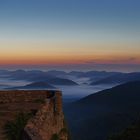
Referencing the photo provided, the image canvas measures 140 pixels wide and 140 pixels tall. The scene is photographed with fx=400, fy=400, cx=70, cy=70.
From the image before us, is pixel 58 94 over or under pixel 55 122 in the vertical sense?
over

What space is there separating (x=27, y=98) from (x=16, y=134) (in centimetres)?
987

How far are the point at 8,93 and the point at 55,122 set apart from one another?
15.9 ft

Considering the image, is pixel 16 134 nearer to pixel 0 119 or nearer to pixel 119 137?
pixel 0 119

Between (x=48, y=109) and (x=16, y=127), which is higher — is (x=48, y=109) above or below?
above

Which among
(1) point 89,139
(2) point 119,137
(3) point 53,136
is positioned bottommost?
(1) point 89,139

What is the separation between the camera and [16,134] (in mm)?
21641

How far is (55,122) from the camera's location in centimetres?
2844

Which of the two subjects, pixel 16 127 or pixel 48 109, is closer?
pixel 16 127

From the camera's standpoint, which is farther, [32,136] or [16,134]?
[16,134]

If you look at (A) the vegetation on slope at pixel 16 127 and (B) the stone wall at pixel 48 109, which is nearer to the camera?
(A) the vegetation on slope at pixel 16 127

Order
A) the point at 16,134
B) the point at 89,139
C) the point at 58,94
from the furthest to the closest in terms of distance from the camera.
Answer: the point at 89,139
the point at 58,94
the point at 16,134

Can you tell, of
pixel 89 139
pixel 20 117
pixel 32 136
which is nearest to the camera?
pixel 32 136

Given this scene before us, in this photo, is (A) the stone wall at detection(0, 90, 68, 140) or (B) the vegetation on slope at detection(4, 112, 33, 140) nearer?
(B) the vegetation on slope at detection(4, 112, 33, 140)

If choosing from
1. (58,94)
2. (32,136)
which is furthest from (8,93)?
(32,136)
